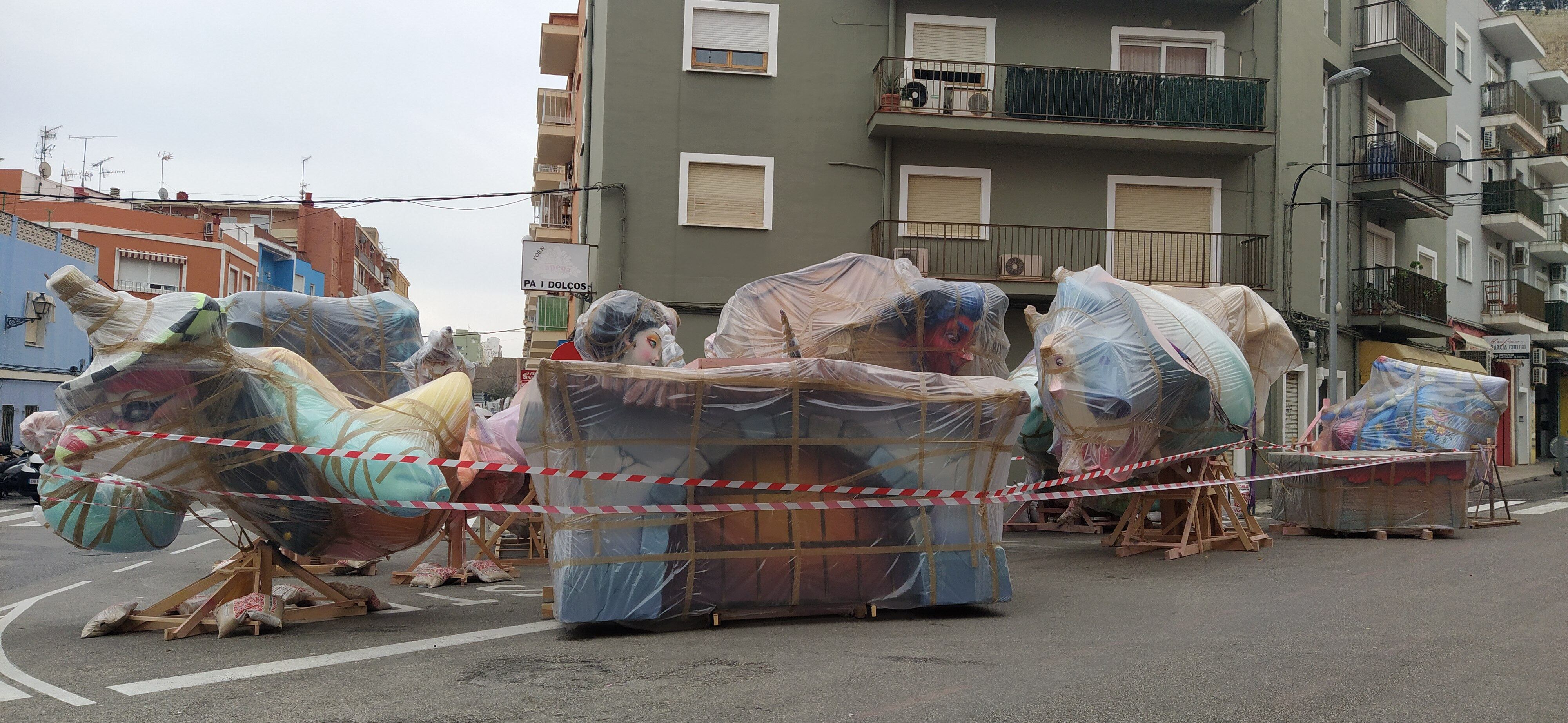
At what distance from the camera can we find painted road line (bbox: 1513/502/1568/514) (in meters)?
16.8

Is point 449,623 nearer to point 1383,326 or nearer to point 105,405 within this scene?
point 105,405

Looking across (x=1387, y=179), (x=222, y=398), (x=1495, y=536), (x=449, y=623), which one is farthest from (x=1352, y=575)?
(x=1387, y=179)

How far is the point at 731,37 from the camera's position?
19.8 meters

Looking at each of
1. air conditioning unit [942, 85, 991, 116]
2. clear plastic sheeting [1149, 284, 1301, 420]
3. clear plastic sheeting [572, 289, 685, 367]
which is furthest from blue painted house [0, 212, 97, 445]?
clear plastic sheeting [1149, 284, 1301, 420]

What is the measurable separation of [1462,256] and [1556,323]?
714 centimetres

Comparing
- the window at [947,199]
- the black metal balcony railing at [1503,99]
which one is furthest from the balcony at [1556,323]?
the window at [947,199]

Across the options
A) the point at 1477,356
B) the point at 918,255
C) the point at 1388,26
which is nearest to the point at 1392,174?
the point at 1388,26

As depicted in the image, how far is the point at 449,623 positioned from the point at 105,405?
2.42 metres

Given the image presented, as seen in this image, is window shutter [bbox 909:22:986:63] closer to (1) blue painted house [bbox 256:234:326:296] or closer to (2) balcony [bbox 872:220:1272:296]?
(2) balcony [bbox 872:220:1272:296]

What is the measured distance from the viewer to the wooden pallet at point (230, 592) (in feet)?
23.5

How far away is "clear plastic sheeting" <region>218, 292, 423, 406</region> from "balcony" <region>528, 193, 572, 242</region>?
65.1ft

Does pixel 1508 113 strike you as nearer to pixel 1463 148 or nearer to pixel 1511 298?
pixel 1463 148

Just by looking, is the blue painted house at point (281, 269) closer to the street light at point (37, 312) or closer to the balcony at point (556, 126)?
the street light at point (37, 312)

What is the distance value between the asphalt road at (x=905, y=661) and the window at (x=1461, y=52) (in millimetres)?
26482
